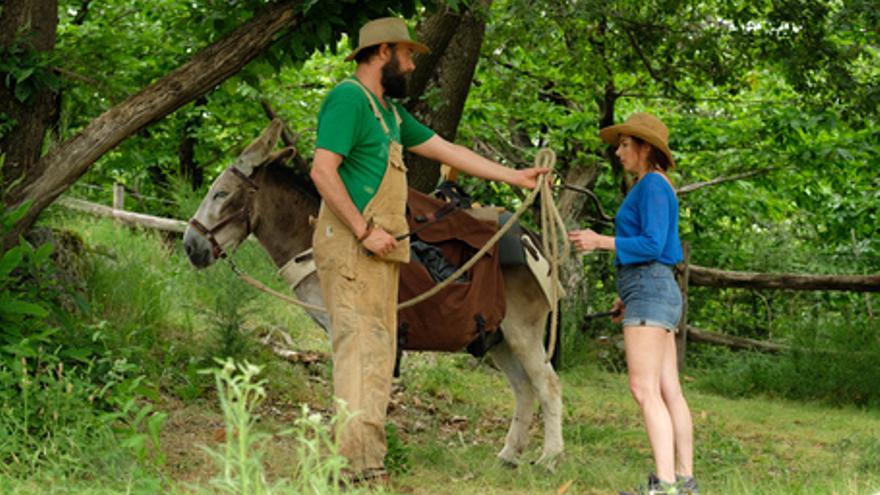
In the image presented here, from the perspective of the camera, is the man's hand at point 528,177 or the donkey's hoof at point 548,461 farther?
the donkey's hoof at point 548,461

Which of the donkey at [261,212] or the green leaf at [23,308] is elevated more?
the donkey at [261,212]

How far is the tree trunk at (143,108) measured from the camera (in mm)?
6379

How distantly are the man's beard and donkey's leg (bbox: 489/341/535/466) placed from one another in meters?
2.63

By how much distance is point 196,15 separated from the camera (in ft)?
24.3

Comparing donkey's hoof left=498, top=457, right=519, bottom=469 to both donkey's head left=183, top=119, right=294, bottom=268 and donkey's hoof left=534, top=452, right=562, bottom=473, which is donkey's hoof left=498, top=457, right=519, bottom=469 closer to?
donkey's hoof left=534, top=452, right=562, bottom=473

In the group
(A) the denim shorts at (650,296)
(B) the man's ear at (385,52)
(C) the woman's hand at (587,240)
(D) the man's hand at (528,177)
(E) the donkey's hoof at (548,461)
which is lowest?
(E) the donkey's hoof at (548,461)

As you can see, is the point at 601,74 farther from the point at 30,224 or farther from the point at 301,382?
the point at 30,224

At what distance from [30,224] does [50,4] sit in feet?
4.78

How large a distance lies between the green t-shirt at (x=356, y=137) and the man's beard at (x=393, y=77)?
0.39 ft

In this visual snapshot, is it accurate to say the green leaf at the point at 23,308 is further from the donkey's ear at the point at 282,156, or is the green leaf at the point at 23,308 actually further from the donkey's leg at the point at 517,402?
the donkey's leg at the point at 517,402

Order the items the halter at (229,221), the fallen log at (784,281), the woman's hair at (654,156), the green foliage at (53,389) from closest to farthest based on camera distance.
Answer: the green foliage at (53,389) < the woman's hair at (654,156) < the halter at (229,221) < the fallen log at (784,281)

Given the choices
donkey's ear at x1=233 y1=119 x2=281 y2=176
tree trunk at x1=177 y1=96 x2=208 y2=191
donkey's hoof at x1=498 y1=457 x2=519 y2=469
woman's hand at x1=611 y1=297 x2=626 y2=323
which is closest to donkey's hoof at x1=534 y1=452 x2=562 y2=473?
donkey's hoof at x1=498 y1=457 x2=519 y2=469

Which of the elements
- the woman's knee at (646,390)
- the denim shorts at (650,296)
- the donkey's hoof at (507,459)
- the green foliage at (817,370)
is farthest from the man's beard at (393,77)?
the green foliage at (817,370)

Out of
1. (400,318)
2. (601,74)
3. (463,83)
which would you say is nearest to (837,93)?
(601,74)
